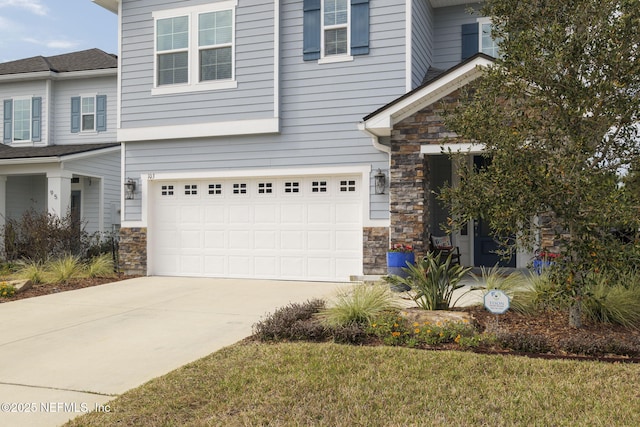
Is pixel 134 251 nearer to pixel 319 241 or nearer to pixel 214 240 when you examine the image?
pixel 214 240

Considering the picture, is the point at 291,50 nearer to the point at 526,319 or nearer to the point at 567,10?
the point at 567,10

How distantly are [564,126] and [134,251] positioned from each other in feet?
32.7

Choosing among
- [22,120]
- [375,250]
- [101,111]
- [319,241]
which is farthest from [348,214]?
[22,120]

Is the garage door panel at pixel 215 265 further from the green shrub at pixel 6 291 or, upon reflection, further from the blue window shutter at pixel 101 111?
the blue window shutter at pixel 101 111

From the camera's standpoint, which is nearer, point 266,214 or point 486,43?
point 266,214

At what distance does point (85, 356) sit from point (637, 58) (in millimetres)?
6353

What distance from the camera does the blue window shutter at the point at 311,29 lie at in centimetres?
1115

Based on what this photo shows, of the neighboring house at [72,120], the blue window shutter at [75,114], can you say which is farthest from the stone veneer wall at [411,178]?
the blue window shutter at [75,114]

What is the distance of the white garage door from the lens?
36.6 feet

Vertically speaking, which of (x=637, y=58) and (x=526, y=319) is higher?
(x=637, y=58)

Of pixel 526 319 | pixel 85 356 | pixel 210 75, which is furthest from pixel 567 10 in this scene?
pixel 210 75

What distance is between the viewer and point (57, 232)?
508 inches

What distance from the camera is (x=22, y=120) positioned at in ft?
59.3

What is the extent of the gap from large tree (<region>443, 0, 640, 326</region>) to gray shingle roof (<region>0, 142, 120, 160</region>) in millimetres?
12539
